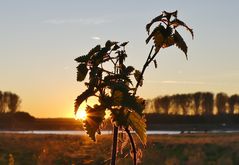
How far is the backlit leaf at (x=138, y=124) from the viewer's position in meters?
2.04

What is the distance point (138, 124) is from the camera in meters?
2.06

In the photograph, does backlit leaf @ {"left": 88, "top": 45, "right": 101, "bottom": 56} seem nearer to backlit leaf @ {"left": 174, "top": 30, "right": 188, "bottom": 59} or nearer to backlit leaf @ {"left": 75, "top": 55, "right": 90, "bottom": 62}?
backlit leaf @ {"left": 75, "top": 55, "right": 90, "bottom": 62}

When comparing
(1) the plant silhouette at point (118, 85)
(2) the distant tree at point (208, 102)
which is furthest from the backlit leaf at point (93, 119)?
(2) the distant tree at point (208, 102)

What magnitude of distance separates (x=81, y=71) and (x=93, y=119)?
0.58 feet

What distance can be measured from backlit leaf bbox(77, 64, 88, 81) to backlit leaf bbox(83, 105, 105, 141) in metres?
0.11

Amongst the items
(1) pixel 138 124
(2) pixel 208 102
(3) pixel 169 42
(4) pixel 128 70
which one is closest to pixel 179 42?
(3) pixel 169 42

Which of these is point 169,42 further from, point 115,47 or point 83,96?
point 83,96

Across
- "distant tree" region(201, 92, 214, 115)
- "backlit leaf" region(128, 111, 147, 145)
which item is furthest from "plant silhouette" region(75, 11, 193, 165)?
"distant tree" region(201, 92, 214, 115)

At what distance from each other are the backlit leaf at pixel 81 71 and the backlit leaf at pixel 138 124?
0.70ft

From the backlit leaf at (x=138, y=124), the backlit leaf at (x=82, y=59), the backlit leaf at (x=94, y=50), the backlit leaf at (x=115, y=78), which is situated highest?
the backlit leaf at (x=94, y=50)

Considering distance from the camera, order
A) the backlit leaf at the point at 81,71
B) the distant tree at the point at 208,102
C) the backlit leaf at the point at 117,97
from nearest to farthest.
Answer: the backlit leaf at the point at 117,97 < the backlit leaf at the point at 81,71 < the distant tree at the point at 208,102

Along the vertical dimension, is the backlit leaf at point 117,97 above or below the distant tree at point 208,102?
below

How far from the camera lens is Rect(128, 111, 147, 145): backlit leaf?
Result: 204 centimetres

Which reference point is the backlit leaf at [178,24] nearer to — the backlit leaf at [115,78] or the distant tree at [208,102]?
the backlit leaf at [115,78]
